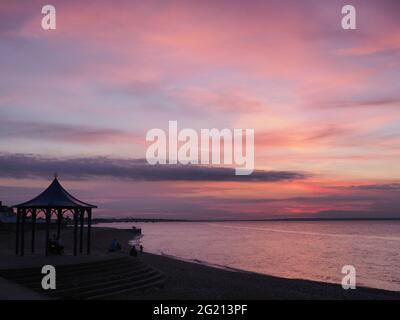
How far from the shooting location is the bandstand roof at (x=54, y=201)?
23.4 m

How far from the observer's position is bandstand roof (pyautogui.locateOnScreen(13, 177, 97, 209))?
2344cm

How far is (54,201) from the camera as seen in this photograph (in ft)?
77.7
